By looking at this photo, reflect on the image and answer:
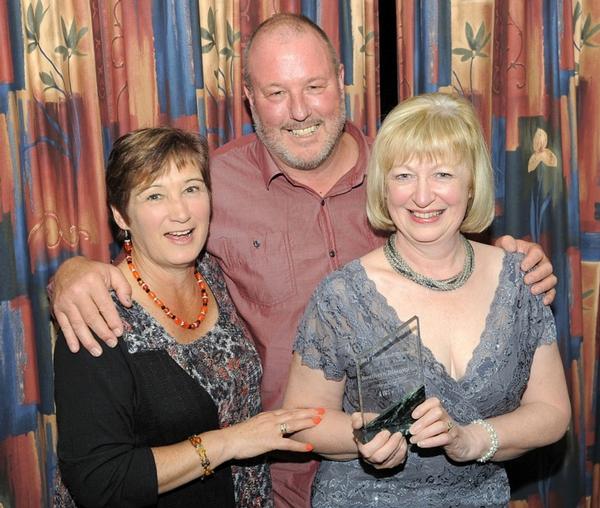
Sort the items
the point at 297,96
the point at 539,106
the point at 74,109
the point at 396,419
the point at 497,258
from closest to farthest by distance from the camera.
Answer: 1. the point at 396,419
2. the point at 497,258
3. the point at 297,96
4. the point at 74,109
5. the point at 539,106

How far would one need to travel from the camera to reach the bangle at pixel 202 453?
1881 mm

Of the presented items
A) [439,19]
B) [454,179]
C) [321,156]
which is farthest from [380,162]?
[439,19]

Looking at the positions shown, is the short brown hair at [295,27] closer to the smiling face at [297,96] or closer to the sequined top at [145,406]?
the smiling face at [297,96]

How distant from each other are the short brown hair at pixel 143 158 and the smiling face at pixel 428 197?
21.0 inches

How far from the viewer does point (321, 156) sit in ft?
7.71

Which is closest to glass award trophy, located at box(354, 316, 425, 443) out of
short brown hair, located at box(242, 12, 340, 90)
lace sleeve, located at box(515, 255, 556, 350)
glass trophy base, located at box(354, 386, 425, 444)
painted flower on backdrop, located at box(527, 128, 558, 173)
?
glass trophy base, located at box(354, 386, 425, 444)

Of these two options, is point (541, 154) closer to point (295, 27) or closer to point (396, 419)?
point (295, 27)

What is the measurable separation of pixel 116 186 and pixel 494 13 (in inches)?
63.6

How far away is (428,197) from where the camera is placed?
1.83m

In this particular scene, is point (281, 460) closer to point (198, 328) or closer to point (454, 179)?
point (198, 328)

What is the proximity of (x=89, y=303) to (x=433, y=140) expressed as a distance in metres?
0.91

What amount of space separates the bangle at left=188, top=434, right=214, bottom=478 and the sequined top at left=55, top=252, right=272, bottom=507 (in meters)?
0.05

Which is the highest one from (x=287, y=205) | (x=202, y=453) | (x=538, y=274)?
(x=287, y=205)

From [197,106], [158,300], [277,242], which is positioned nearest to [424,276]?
[277,242]
